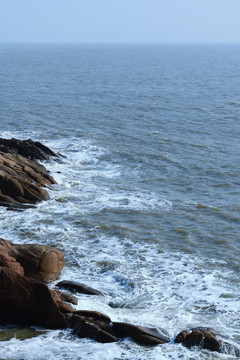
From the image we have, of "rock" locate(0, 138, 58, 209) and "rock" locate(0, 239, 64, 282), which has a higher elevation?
"rock" locate(0, 138, 58, 209)

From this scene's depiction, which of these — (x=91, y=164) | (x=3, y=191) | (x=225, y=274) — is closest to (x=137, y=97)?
(x=91, y=164)

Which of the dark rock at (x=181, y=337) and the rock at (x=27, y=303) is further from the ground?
the rock at (x=27, y=303)

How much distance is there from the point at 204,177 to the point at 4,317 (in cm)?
2144

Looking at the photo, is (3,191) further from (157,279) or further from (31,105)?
(31,105)

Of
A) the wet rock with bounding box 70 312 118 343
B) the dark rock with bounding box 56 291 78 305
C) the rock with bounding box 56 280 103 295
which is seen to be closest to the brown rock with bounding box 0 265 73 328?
the wet rock with bounding box 70 312 118 343

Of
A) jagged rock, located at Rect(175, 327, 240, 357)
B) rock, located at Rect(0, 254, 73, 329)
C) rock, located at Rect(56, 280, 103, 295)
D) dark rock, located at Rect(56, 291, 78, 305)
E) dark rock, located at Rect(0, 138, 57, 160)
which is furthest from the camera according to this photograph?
dark rock, located at Rect(0, 138, 57, 160)

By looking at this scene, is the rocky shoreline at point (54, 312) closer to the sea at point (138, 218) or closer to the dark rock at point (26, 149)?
the sea at point (138, 218)

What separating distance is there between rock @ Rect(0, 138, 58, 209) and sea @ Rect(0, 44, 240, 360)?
2.88ft

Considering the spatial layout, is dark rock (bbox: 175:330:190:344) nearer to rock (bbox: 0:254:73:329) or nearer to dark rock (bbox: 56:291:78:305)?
rock (bbox: 0:254:73:329)

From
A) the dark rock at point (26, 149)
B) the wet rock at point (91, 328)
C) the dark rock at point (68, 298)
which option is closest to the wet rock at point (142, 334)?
the wet rock at point (91, 328)

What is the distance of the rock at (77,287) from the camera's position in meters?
21.2

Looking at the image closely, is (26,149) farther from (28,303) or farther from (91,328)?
(91,328)

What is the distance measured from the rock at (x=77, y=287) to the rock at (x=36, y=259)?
28.3 inches

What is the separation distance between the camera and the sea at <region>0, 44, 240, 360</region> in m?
19.4
